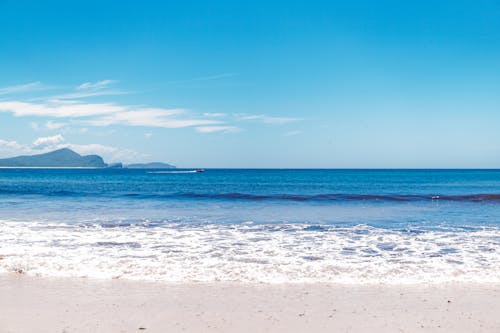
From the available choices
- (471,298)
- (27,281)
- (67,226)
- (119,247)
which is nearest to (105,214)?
(67,226)

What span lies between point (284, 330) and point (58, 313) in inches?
146

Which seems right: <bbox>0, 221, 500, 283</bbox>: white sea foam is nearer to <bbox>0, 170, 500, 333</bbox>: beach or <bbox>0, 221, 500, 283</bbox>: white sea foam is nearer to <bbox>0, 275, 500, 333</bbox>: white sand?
<bbox>0, 170, 500, 333</bbox>: beach

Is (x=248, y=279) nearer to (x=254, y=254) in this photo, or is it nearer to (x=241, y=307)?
(x=241, y=307)

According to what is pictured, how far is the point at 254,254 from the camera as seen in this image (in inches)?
470

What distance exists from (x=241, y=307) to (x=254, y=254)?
4.49 metres

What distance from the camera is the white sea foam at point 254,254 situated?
9742 millimetres

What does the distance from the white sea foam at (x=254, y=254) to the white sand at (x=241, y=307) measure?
747 millimetres

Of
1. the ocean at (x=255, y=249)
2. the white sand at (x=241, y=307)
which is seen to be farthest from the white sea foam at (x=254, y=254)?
the white sand at (x=241, y=307)

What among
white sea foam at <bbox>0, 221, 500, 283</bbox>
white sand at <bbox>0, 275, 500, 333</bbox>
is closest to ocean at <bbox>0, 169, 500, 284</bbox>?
white sea foam at <bbox>0, 221, 500, 283</bbox>

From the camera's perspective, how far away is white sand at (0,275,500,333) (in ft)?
21.7

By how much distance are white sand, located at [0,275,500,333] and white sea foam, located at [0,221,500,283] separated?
747 millimetres

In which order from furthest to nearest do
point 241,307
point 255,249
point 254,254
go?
1. point 255,249
2. point 254,254
3. point 241,307

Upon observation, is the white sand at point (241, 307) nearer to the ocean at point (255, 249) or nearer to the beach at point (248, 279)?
the beach at point (248, 279)

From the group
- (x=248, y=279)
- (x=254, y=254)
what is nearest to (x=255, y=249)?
(x=254, y=254)
